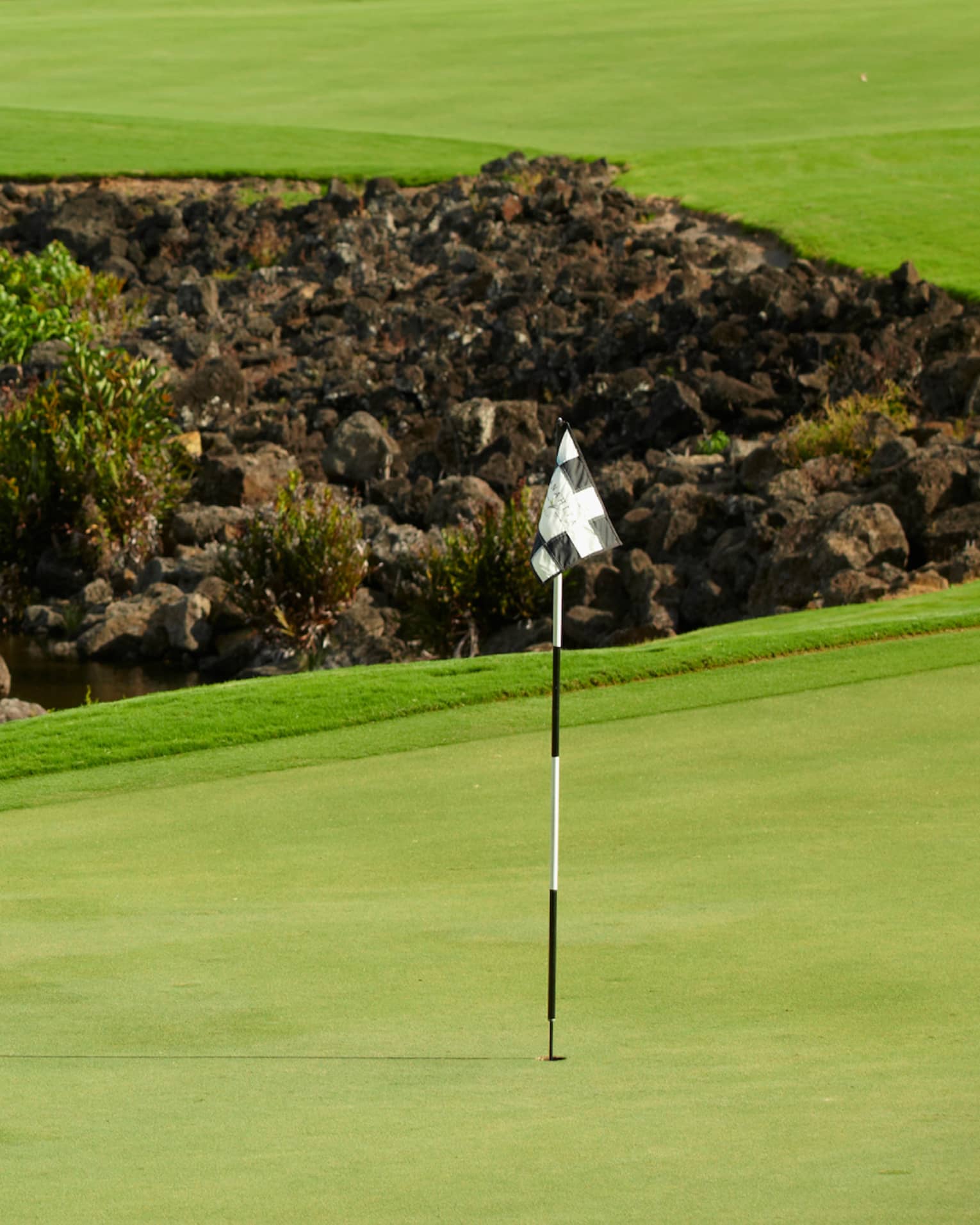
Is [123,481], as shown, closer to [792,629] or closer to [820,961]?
[792,629]

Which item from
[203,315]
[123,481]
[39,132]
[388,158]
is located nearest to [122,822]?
[123,481]

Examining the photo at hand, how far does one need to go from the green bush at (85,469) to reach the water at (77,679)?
105 inches

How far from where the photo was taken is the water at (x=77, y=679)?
2062cm

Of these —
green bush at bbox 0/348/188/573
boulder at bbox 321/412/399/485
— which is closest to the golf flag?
green bush at bbox 0/348/188/573

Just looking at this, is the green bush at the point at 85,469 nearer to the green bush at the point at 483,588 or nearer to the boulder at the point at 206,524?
the boulder at the point at 206,524

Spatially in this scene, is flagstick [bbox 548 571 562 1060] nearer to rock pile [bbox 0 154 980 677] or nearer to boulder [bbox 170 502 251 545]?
rock pile [bbox 0 154 980 677]

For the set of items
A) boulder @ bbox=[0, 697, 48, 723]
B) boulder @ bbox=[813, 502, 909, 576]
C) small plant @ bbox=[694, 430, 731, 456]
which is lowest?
boulder @ bbox=[0, 697, 48, 723]

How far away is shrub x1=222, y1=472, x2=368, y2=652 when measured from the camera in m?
21.3

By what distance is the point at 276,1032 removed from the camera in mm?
5547

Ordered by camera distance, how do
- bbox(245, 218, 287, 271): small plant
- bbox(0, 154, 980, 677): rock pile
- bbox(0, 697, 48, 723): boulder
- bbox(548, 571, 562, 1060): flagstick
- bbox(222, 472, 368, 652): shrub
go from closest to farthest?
1. bbox(548, 571, 562, 1060): flagstick
2. bbox(0, 697, 48, 723): boulder
3. bbox(0, 154, 980, 677): rock pile
4. bbox(222, 472, 368, 652): shrub
5. bbox(245, 218, 287, 271): small plant

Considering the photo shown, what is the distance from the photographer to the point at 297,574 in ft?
70.1

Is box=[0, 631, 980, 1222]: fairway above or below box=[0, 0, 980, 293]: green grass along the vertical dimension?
below

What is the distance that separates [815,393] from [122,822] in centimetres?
1743

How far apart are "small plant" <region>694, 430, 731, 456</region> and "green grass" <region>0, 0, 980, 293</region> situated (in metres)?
4.64
